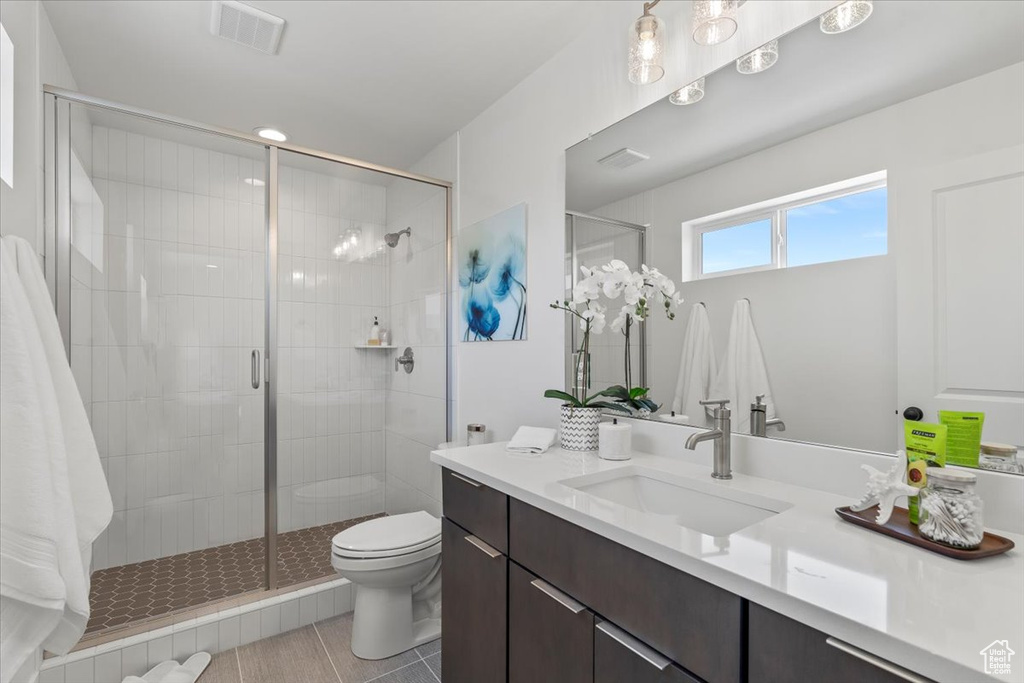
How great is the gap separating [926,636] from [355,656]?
6.46 feet

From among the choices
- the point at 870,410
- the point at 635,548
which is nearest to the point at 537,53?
the point at 870,410

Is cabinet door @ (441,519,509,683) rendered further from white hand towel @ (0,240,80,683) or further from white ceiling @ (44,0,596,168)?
white ceiling @ (44,0,596,168)

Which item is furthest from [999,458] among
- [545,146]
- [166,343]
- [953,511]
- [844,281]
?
[166,343]

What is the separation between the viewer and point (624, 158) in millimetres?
1685

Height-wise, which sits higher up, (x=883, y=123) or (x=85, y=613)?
(x=883, y=123)

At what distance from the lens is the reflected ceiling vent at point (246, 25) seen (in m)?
1.69

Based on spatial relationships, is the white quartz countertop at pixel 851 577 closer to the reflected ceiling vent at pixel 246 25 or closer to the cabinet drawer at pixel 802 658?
the cabinet drawer at pixel 802 658

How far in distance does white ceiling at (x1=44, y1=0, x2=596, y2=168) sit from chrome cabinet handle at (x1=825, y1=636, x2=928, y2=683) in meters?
1.92

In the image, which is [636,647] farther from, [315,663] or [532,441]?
[315,663]

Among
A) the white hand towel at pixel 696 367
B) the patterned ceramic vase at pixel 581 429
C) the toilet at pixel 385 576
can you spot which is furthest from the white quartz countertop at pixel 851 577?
the toilet at pixel 385 576

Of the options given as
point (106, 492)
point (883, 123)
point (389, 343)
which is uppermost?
point (883, 123)

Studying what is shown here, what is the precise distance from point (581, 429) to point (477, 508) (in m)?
0.46

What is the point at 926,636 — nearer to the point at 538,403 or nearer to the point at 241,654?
the point at 538,403

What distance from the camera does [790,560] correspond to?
0.76 m
